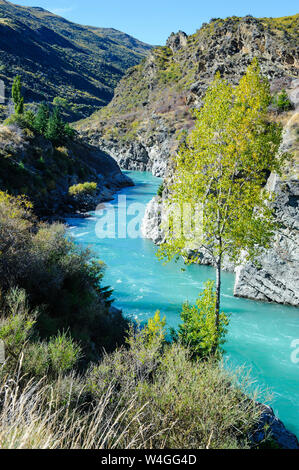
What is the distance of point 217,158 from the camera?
11.3 meters

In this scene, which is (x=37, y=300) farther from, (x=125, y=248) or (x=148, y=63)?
(x=148, y=63)

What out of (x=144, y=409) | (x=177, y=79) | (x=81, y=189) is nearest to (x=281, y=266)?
(x=144, y=409)

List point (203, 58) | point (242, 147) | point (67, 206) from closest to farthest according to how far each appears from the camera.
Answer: point (242, 147)
point (67, 206)
point (203, 58)

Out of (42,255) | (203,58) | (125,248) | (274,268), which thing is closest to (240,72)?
(203,58)

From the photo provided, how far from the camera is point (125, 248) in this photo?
29625 mm

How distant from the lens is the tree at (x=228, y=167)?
413 inches

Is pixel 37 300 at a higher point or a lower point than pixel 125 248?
higher

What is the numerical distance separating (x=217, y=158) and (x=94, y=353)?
868 cm

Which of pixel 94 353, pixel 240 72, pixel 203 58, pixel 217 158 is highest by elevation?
pixel 203 58

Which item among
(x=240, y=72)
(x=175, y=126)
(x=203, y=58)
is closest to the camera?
(x=240, y=72)
